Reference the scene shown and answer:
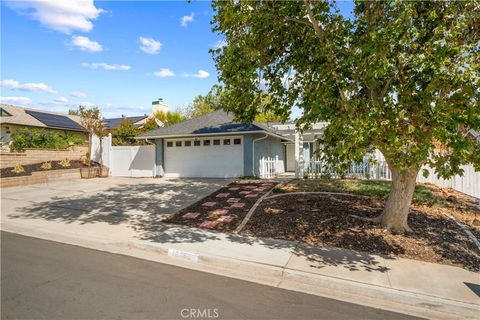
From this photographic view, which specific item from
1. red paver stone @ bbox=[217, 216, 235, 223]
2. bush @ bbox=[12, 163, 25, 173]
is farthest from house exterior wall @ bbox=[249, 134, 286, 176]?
bush @ bbox=[12, 163, 25, 173]

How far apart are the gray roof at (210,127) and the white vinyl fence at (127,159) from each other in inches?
44.2

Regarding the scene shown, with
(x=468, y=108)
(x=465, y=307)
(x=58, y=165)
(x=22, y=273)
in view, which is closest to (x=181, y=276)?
(x=22, y=273)

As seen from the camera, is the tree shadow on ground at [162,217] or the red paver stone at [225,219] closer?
the tree shadow on ground at [162,217]

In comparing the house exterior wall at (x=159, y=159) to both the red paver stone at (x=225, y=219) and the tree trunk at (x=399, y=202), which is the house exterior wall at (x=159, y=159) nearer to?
the red paver stone at (x=225, y=219)

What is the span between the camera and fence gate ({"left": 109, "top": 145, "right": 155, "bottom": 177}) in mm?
17688

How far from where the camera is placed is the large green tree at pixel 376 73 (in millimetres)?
4434

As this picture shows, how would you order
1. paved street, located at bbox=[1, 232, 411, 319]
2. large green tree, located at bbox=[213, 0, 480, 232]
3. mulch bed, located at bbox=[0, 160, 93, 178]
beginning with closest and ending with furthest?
paved street, located at bbox=[1, 232, 411, 319]
large green tree, located at bbox=[213, 0, 480, 232]
mulch bed, located at bbox=[0, 160, 93, 178]

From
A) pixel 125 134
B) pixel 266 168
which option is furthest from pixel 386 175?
pixel 125 134

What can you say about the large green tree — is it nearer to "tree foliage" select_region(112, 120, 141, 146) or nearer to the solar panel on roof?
"tree foliage" select_region(112, 120, 141, 146)

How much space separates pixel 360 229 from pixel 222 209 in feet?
13.0

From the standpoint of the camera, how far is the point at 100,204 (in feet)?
32.6

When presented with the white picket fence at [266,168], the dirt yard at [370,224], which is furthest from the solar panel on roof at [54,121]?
the dirt yard at [370,224]

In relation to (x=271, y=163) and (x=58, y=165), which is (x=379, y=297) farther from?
(x=58, y=165)

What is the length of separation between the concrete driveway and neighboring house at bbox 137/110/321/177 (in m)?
2.13
